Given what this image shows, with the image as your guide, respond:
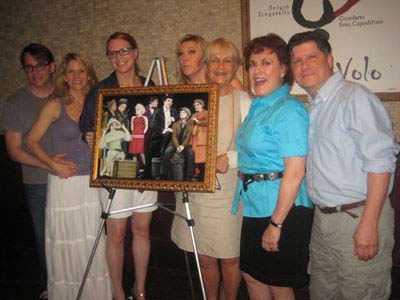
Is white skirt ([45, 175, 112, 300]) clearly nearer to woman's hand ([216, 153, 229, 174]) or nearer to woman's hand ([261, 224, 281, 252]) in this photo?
woman's hand ([216, 153, 229, 174])

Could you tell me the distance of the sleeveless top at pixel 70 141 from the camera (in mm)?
2000

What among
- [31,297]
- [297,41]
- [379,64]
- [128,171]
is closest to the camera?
[297,41]

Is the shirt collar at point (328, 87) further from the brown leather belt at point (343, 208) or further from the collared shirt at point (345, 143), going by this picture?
the brown leather belt at point (343, 208)

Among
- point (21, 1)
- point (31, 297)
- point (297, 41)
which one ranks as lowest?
point (31, 297)

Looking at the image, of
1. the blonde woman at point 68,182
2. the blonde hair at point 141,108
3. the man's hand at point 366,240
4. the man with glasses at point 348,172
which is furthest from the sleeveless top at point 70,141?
the man's hand at point 366,240

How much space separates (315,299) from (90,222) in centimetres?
142

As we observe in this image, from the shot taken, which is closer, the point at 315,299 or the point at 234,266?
the point at 315,299

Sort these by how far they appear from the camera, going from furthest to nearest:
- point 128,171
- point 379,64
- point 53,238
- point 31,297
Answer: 1. point 31,297
2. point 379,64
3. point 53,238
4. point 128,171

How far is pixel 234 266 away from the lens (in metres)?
1.83

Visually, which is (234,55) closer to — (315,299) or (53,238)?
(315,299)

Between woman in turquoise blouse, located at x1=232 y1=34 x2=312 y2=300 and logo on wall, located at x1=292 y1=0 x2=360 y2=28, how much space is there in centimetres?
101

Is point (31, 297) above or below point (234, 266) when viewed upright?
below

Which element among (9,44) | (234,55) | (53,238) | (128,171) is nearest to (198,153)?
(128,171)

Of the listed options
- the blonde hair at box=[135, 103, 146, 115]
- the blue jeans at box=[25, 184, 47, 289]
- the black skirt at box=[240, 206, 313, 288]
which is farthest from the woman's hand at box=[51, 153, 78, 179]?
the black skirt at box=[240, 206, 313, 288]
